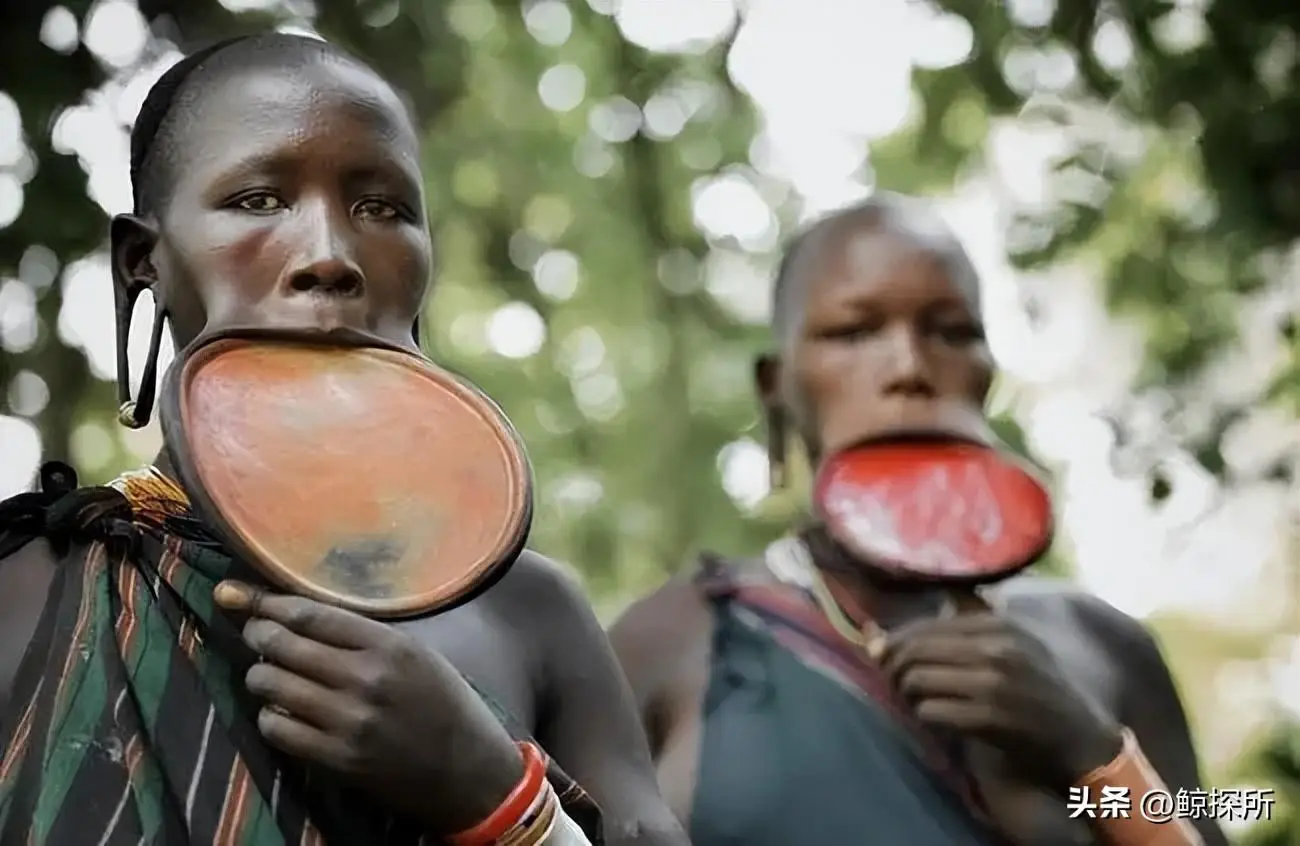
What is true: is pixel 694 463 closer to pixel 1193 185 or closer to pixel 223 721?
pixel 1193 185

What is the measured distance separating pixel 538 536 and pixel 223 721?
2557 mm

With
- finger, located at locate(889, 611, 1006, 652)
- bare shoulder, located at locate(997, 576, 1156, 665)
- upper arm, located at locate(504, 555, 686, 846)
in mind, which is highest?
upper arm, located at locate(504, 555, 686, 846)

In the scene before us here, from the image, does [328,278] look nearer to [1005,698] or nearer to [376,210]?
[376,210]

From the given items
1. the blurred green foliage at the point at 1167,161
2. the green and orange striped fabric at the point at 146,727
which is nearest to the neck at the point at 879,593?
the green and orange striped fabric at the point at 146,727

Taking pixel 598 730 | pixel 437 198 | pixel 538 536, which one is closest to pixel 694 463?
pixel 538 536

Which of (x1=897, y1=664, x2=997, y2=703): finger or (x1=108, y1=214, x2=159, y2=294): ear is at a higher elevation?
(x1=108, y1=214, x2=159, y2=294): ear

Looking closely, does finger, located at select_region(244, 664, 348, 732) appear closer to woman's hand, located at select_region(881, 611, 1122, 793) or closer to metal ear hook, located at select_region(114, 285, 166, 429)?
metal ear hook, located at select_region(114, 285, 166, 429)

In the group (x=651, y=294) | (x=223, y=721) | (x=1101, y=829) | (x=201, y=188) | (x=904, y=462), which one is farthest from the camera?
(x=651, y=294)

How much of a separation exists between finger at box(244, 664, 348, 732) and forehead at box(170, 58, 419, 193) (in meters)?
0.35

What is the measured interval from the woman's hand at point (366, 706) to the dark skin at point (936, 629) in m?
0.63

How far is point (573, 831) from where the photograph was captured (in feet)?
3.50

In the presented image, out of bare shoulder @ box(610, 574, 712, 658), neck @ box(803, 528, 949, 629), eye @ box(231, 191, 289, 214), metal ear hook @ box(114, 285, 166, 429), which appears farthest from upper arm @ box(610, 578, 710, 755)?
eye @ box(231, 191, 289, 214)

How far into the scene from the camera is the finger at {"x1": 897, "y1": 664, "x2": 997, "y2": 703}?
1.64 m

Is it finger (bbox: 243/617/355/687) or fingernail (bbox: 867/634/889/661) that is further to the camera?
fingernail (bbox: 867/634/889/661)
